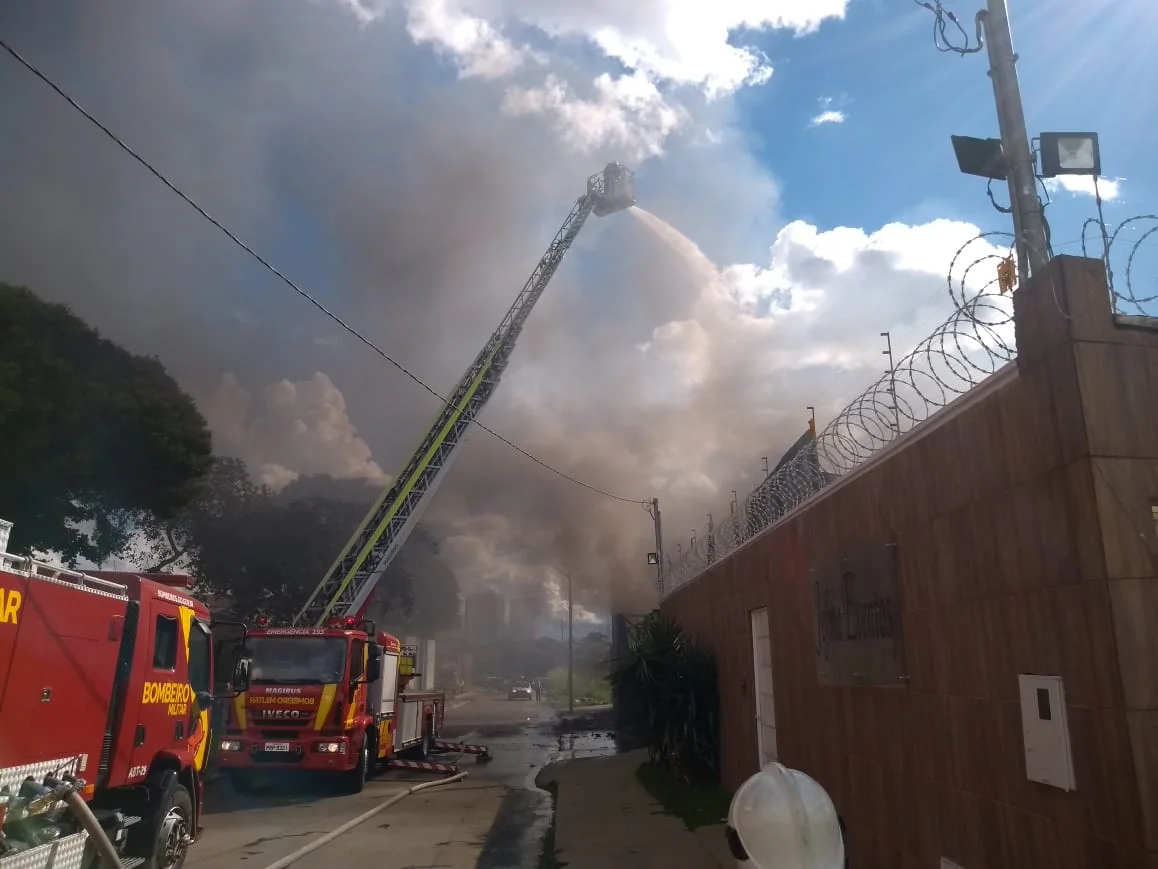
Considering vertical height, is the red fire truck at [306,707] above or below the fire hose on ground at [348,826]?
above

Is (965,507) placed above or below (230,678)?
above

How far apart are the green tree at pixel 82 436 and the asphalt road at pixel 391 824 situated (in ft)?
27.9

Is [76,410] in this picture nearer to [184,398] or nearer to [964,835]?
[184,398]

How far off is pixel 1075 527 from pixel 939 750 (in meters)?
2.03

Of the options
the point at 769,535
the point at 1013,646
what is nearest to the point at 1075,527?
the point at 1013,646

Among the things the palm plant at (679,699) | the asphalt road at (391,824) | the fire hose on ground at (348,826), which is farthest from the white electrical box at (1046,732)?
the palm plant at (679,699)

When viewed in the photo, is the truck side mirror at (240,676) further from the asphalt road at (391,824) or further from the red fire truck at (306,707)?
the red fire truck at (306,707)

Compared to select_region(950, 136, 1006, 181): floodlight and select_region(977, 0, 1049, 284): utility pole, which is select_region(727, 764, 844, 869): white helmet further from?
select_region(950, 136, 1006, 181): floodlight

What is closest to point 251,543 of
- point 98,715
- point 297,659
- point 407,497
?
point 407,497

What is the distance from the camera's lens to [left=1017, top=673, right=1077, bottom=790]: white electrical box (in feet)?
13.1

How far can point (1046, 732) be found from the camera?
4.15 meters

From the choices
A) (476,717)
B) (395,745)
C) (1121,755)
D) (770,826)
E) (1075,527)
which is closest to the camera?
(770,826)

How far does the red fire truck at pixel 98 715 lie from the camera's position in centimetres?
538

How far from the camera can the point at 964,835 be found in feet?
16.5
